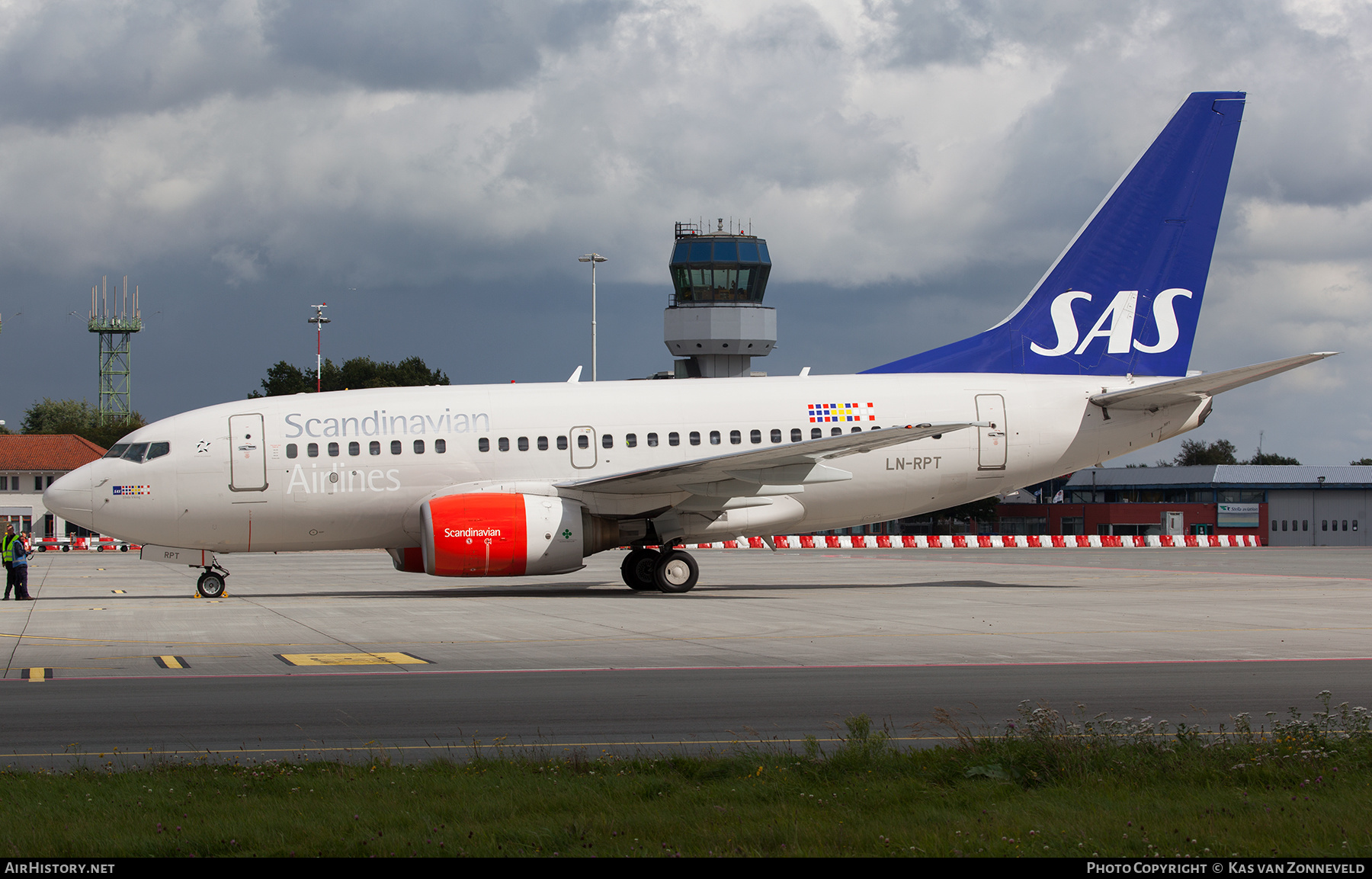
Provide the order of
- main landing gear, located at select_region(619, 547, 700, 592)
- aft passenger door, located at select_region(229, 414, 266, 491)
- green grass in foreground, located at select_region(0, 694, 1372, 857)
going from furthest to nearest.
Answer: main landing gear, located at select_region(619, 547, 700, 592), aft passenger door, located at select_region(229, 414, 266, 491), green grass in foreground, located at select_region(0, 694, 1372, 857)

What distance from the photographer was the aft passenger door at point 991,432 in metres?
25.4

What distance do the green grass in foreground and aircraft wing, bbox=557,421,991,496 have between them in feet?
45.5

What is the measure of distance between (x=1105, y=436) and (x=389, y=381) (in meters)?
86.8

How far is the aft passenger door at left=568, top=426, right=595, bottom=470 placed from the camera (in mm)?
24078

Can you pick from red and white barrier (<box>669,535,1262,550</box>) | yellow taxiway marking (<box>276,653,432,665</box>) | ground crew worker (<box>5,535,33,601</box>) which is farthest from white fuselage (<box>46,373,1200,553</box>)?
red and white barrier (<box>669,535,1262,550</box>)

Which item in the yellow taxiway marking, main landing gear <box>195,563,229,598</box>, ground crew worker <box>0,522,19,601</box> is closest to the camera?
the yellow taxiway marking

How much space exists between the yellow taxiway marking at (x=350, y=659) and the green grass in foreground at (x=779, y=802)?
20.1 ft

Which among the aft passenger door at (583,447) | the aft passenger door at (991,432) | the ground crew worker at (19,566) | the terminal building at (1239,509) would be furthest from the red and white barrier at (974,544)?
the terminal building at (1239,509)

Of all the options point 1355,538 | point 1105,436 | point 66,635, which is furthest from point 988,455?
point 1355,538

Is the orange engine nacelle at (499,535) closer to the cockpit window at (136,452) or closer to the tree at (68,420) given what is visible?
the cockpit window at (136,452)

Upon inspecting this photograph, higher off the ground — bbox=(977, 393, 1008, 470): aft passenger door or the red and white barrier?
bbox=(977, 393, 1008, 470): aft passenger door

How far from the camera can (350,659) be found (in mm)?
14453

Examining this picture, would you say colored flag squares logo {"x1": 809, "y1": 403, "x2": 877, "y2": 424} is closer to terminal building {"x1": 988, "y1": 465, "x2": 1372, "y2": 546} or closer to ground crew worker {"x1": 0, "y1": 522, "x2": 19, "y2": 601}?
ground crew worker {"x1": 0, "y1": 522, "x2": 19, "y2": 601}

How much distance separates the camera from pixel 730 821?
637 cm
